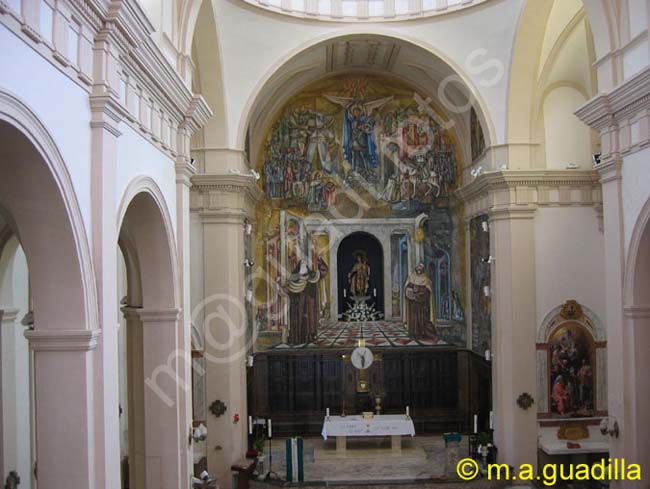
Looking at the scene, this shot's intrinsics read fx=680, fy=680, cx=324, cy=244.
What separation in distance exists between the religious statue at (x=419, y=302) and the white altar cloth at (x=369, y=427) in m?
3.41

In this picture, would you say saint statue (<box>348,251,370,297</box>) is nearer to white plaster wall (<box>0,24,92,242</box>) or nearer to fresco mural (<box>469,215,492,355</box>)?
fresco mural (<box>469,215,492,355</box>)

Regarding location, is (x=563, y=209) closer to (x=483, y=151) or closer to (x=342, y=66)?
(x=483, y=151)

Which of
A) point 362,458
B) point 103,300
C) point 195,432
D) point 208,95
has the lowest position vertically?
point 362,458

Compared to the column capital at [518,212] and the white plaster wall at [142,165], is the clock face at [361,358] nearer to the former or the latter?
the column capital at [518,212]

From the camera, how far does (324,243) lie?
65.8ft

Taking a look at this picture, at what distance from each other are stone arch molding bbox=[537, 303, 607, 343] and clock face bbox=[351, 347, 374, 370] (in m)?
4.80

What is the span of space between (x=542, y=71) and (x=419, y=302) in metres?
7.49

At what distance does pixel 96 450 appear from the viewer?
6426mm

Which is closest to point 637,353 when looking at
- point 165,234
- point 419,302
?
point 165,234

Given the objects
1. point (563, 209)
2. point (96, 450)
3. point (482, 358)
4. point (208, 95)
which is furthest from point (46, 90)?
point (482, 358)

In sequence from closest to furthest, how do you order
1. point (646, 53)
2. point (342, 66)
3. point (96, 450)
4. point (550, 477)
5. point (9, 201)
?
point (9, 201)
point (96, 450)
point (646, 53)
point (550, 477)
point (342, 66)

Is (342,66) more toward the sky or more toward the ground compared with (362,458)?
more toward the sky

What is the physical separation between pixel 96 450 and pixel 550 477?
36.6ft

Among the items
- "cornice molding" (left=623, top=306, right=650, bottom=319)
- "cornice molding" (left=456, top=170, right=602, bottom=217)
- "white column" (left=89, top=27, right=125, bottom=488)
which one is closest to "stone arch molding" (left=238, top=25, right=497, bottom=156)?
"cornice molding" (left=456, top=170, right=602, bottom=217)
